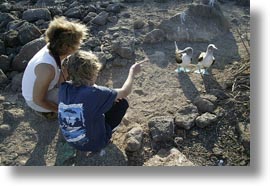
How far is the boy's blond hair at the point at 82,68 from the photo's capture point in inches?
140

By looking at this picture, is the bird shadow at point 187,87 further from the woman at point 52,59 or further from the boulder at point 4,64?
the boulder at point 4,64

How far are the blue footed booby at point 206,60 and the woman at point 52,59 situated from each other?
1850 millimetres

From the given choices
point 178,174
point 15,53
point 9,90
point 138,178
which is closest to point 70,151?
point 138,178

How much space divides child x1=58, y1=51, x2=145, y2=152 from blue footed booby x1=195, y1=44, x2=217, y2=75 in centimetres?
179

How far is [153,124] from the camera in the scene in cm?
445

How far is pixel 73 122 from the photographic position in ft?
12.0

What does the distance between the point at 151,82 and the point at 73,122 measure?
1757mm

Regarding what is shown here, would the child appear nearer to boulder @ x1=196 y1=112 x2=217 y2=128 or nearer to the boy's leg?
the boy's leg

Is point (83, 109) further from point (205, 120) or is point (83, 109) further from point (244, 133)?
point (244, 133)

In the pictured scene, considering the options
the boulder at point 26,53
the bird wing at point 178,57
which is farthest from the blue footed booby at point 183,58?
the boulder at point 26,53

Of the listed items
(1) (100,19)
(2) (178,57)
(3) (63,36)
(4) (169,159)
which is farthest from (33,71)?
Answer: (1) (100,19)

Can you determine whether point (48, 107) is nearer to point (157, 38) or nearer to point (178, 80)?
point (178, 80)

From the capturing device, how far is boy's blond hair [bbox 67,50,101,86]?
3552 mm

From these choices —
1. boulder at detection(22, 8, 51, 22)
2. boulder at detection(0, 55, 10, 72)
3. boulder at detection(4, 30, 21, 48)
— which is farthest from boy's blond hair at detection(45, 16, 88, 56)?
boulder at detection(22, 8, 51, 22)
